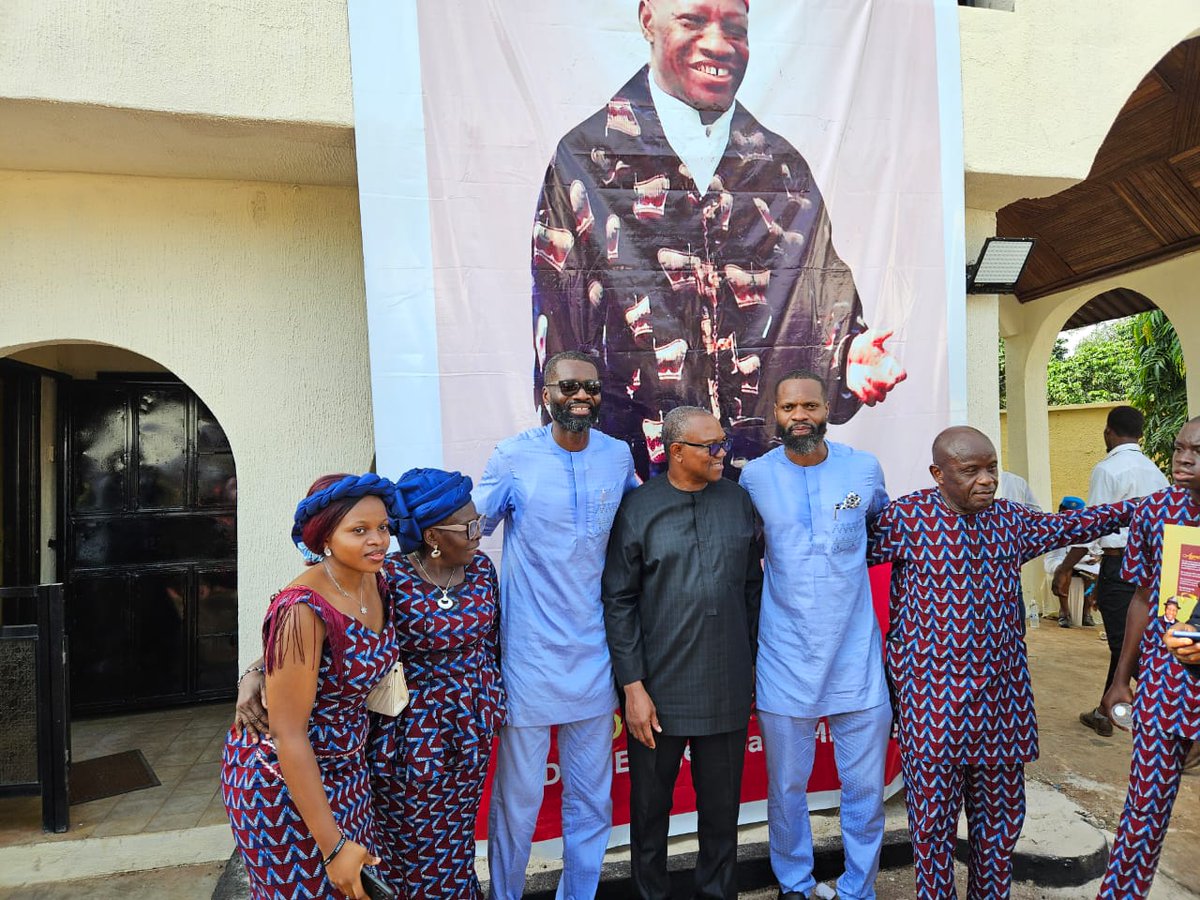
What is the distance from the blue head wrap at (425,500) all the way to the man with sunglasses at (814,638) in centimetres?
108

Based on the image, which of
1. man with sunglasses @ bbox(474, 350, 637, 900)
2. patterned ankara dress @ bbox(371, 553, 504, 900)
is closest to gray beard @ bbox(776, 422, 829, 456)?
man with sunglasses @ bbox(474, 350, 637, 900)

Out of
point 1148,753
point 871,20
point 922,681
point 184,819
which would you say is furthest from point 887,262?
point 184,819

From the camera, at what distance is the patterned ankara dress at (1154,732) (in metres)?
2.31

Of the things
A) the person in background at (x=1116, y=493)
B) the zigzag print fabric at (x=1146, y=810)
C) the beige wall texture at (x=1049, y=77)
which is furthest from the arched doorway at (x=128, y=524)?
the person in background at (x=1116, y=493)

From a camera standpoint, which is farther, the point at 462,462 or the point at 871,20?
the point at 871,20

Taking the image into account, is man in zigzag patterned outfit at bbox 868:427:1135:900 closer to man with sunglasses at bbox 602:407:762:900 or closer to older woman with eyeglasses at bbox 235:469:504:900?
man with sunglasses at bbox 602:407:762:900

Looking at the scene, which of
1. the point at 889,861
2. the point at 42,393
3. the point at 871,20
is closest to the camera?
the point at 889,861

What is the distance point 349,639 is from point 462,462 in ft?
4.09

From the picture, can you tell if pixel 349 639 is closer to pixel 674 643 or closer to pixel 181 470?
→ pixel 674 643

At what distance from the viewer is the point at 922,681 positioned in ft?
8.18

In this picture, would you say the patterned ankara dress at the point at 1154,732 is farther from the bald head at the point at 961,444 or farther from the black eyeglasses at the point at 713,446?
the black eyeglasses at the point at 713,446

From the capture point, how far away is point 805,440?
8.69 ft

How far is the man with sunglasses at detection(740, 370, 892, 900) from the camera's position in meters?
2.64

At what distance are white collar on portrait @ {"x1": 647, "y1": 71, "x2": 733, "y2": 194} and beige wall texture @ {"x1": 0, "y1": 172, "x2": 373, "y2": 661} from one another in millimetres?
1510
